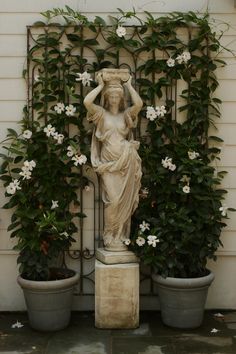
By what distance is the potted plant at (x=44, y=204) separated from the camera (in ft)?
15.4

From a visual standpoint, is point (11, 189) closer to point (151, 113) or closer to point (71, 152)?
point (71, 152)

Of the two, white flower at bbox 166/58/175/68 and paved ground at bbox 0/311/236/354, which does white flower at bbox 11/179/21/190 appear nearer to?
paved ground at bbox 0/311/236/354

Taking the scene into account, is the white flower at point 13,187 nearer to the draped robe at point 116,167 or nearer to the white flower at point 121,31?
the draped robe at point 116,167

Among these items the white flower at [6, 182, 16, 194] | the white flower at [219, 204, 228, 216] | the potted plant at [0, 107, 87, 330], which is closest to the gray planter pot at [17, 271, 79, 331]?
the potted plant at [0, 107, 87, 330]

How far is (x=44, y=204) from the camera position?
497cm

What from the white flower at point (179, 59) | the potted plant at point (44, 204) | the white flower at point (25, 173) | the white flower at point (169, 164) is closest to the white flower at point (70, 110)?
the potted plant at point (44, 204)

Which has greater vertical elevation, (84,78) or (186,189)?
(84,78)

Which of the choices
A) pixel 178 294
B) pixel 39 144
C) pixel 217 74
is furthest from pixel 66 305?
pixel 217 74

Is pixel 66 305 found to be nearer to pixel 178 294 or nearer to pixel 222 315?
pixel 178 294

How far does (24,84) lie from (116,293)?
6.94 ft

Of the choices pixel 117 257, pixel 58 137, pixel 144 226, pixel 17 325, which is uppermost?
pixel 58 137

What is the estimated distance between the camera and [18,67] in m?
5.11

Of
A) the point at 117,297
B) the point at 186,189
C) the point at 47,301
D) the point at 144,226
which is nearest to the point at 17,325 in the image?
the point at 47,301

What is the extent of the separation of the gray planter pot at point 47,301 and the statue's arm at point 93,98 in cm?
148
